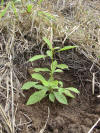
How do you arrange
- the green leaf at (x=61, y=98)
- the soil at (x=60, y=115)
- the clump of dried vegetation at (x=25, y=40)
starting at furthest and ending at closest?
the clump of dried vegetation at (x=25, y=40) → the green leaf at (x=61, y=98) → the soil at (x=60, y=115)

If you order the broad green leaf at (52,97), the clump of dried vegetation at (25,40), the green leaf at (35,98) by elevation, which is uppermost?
the clump of dried vegetation at (25,40)

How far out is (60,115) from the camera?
1117 millimetres

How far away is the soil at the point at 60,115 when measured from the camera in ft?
3.33

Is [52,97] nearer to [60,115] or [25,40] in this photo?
[60,115]

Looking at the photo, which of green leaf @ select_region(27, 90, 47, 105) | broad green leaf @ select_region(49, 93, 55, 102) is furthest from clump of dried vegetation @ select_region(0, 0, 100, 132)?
broad green leaf @ select_region(49, 93, 55, 102)

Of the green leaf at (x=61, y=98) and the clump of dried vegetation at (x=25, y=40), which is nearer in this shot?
the green leaf at (x=61, y=98)

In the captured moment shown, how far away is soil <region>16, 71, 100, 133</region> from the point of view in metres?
1.01

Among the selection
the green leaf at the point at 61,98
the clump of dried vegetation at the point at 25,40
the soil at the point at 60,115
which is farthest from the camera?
the clump of dried vegetation at the point at 25,40

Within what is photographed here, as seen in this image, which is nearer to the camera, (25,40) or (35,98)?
(35,98)

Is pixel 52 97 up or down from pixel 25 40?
down

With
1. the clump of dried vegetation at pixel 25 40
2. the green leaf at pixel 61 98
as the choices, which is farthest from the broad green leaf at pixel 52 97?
the clump of dried vegetation at pixel 25 40

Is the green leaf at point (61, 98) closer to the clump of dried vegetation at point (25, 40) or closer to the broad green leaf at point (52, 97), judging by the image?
the broad green leaf at point (52, 97)

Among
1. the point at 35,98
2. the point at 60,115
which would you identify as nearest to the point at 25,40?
the point at 35,98

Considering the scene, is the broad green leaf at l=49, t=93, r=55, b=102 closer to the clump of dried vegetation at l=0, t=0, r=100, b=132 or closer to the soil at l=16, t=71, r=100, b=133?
the soil at l=16, t=71, r=100, b=133
